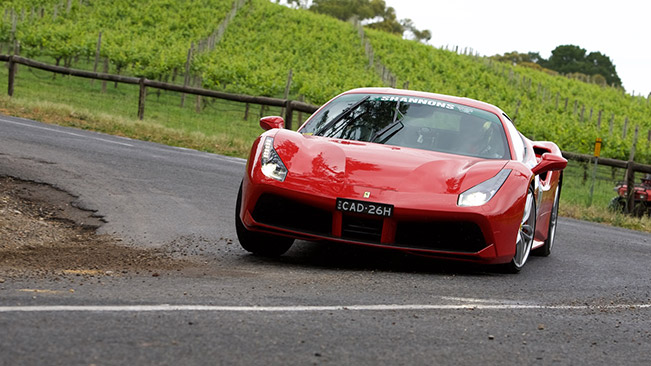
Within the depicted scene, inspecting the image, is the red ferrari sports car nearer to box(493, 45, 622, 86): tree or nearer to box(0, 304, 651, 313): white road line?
box(0, 304, 651, 313): white road line

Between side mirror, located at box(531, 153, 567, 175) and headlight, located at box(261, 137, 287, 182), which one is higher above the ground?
side mirror, located at box(531, 153, 567, 175)

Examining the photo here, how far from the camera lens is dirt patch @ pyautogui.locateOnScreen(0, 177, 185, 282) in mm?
5566

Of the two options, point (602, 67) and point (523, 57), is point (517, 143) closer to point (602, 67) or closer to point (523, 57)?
point (602, 67)

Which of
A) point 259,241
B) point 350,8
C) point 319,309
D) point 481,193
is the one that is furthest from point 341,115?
point 350,8

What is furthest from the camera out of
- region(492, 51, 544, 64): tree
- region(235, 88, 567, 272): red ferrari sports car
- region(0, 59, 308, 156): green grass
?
region(492, 51, 544, 64): tree

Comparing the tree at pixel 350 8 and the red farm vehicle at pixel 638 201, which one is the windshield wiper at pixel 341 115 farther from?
the tree at pixel 350 8

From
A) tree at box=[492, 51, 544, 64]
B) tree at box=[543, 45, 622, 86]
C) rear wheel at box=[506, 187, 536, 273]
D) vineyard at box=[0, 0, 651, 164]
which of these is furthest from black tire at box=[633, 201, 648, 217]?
tree at box=[492, 51, 544, 64]

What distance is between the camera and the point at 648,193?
54.1 feet

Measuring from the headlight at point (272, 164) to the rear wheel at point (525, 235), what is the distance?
177 cm

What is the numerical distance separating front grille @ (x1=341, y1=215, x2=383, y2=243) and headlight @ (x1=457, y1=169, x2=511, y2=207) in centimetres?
61

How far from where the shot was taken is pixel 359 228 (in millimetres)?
6078

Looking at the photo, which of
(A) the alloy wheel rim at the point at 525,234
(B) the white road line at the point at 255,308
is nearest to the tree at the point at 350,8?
(A) the alloy wheel rim at the point at 525,234

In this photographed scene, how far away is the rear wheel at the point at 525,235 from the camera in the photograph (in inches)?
262

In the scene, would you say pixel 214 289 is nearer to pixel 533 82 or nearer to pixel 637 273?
pixel 637 273
